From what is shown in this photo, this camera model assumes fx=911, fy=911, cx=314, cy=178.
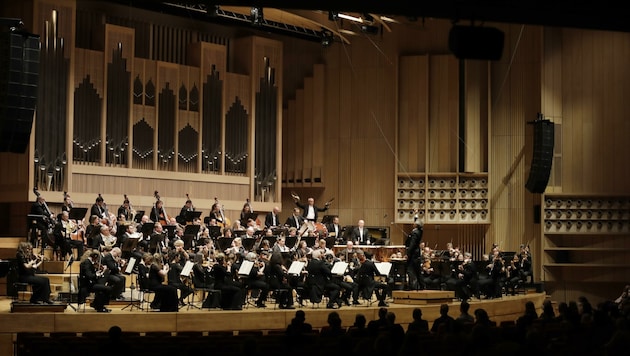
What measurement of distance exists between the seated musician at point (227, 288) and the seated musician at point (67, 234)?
2.60m

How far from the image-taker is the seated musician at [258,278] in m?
13.4

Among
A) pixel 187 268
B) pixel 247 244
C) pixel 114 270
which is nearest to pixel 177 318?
pixel 187 268

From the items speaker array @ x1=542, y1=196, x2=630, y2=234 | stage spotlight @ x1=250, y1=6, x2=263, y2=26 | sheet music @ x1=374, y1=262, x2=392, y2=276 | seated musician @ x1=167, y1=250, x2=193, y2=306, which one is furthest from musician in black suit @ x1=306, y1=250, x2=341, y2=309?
speaker array @ x1=542, y1=196, x2=630, y2=234

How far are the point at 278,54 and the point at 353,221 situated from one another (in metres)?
4.19

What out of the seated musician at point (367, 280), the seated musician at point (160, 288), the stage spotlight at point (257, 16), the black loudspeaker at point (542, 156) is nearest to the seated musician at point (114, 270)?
the seated musician at point (160, 288)

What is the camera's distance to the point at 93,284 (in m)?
12.2

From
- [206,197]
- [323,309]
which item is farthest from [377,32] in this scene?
[323,309]

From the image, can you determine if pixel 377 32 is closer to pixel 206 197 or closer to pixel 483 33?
pixel 206 197

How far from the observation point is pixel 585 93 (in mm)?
20078

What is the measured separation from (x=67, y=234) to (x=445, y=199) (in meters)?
8.90

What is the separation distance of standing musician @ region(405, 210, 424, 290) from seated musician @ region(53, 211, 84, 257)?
5.37 metres

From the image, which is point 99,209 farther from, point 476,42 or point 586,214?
point 586,214

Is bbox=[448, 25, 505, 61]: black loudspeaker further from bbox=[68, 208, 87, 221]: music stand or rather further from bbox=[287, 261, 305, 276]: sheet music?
bbox=[68, 208, 87, 221]: music stand

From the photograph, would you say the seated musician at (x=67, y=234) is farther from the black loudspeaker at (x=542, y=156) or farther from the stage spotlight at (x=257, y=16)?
the black loudspeaker at (x=542, y=156)
